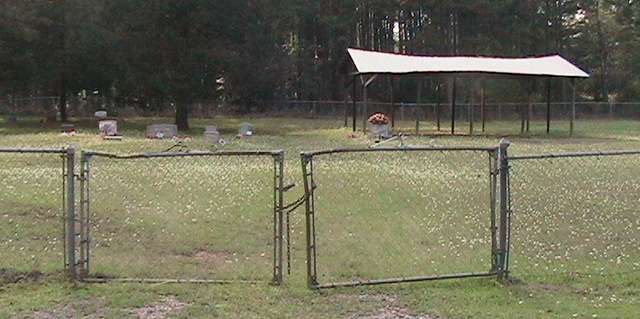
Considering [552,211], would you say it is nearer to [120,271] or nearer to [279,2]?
[120,271]

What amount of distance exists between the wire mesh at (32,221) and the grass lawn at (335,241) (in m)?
0.03

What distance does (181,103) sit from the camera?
3431 cm

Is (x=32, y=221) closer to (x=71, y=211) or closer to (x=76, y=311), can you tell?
(x=71, y=211)

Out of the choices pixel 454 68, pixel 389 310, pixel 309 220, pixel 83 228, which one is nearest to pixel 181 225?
pixel 83 228

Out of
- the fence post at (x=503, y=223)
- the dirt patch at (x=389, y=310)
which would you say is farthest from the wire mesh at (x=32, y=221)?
the fence post at (x=503, y=223)

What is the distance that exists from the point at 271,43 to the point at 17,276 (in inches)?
1663

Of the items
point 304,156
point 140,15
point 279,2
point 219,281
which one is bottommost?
point 219,281

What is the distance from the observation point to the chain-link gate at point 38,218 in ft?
20.6

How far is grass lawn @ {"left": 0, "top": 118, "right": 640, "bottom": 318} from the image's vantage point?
5742 millimetres

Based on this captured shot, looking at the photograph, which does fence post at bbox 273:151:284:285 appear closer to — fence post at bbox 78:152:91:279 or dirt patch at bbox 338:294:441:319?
dirt patch at bbox 338:294:441:319

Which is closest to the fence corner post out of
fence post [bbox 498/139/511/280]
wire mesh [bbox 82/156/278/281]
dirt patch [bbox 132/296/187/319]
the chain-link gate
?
the chain-link gate

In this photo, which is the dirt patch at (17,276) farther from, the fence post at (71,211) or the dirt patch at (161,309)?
the dirt patch at (161,309)

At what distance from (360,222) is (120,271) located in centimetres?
338

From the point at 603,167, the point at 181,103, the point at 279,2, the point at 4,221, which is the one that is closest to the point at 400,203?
the point at 4,221
